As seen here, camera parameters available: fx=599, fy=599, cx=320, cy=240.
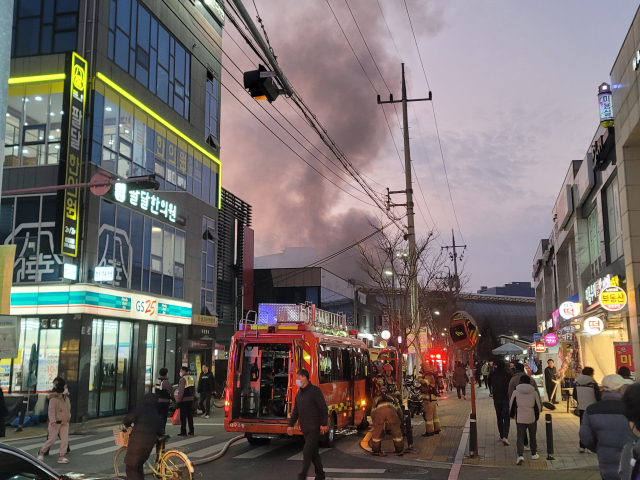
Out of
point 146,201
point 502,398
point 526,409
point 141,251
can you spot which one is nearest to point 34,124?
point 146,201

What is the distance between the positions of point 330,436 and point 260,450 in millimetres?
1666

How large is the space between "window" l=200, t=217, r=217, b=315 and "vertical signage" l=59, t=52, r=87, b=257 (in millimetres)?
10108

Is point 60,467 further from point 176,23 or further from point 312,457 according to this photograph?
point 176,23

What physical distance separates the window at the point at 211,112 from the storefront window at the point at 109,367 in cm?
1133

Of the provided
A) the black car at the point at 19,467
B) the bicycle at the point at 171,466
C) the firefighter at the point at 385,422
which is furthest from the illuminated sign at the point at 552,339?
the black car at the point at 19,467

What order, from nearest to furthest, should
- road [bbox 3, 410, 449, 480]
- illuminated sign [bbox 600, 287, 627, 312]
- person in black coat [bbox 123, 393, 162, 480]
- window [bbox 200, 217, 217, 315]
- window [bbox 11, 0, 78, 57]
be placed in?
person in black coat [bbox 123, 393, 162, 480], road [bbox 3, 410, 449, 480], illuminated sign [bbox 600, 287, 627, 312], window [bbox 11, 0, 78, 57], window [bbox 200, 217, 217, 315]

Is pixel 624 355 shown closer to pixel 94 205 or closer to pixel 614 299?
pixel 614 299

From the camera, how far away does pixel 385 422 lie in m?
12.7

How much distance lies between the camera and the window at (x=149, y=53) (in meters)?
22.5

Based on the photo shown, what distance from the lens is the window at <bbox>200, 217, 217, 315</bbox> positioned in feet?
97.5

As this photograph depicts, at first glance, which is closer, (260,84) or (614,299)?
(260,84)

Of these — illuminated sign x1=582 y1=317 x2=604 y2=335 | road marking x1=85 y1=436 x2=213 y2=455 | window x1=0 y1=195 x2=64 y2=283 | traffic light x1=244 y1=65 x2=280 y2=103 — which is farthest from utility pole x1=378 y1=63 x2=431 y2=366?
traffic light x1=244 y1=65 x2=280 y2=103

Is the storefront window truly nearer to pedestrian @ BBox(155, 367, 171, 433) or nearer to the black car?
pedestrian @ BBox(155, 367, 171, 433)

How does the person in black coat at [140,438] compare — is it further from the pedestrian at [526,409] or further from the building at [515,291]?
the building at [515,291]
